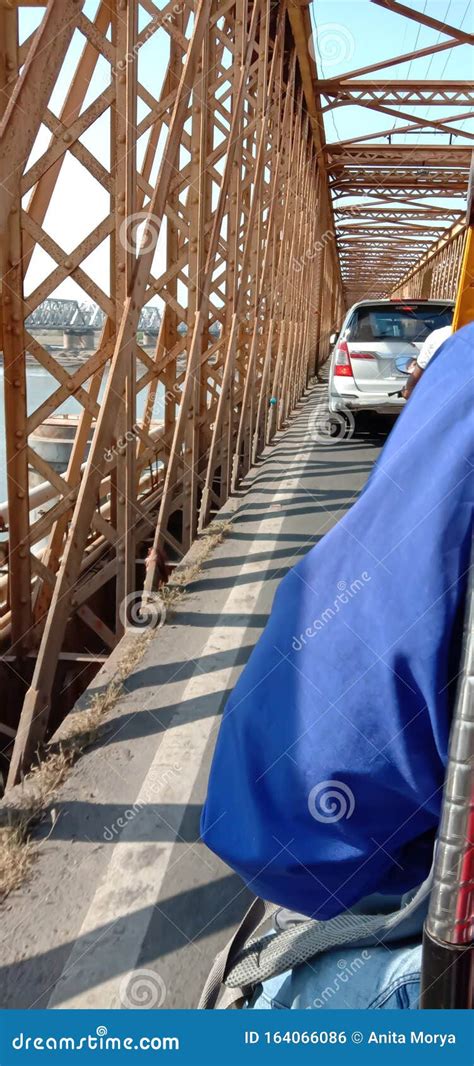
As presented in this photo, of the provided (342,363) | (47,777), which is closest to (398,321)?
(342,363)

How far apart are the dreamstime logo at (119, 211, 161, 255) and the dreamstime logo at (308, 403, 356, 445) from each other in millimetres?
7117

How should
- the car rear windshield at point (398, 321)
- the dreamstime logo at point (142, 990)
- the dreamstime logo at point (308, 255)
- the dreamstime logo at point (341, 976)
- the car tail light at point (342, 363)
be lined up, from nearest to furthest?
the dreamstime logo at point (341, 976) → the dreamstime logo at point (142, 990) → the car rear windshield at point (398, 321) → the car tail light at point (342, 363) → the dreamstime logo at point (308, 255)

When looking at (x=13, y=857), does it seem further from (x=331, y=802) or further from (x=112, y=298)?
(x=112, y=298)

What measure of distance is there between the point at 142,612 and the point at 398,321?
23.8 ft

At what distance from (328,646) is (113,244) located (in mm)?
4352

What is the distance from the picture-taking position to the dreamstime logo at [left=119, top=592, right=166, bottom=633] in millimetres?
4730

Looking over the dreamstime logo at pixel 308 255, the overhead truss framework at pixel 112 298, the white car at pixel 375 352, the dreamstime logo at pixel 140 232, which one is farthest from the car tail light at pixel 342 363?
the dreamstime logo at pixel 140 232

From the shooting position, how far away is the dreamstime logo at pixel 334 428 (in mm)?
11609

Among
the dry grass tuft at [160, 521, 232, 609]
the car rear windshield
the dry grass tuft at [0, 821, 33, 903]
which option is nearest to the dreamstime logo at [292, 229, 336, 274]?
the car rear windshield

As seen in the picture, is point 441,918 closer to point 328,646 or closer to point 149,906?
point 328,646

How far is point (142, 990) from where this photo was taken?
2.17 metres

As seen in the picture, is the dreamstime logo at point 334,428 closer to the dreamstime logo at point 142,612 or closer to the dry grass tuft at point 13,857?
the dreamstime logo at point 142,612

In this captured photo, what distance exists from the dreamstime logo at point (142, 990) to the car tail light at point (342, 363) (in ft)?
31.6

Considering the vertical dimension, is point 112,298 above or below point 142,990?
above
